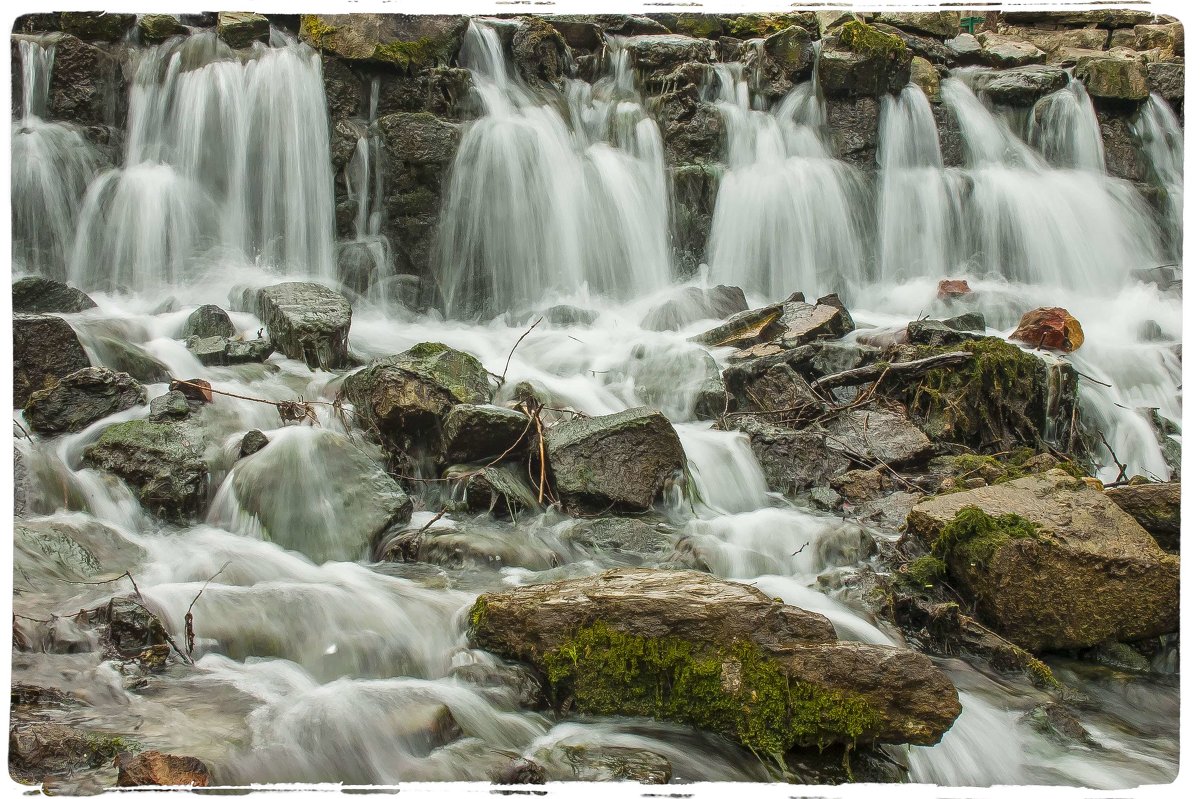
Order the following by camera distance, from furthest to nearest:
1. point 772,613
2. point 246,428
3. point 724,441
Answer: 1. point 724,441
2. point 246,428
3. point 772,613

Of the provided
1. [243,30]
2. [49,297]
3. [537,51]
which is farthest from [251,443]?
[537,51]

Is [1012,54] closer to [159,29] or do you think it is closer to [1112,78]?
[1112,78]

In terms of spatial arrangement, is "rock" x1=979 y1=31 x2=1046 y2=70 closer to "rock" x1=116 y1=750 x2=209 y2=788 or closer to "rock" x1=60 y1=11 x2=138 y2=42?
"rock" x1=60 y1=11 x2=138 y2=42

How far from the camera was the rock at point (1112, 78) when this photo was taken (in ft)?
32.2

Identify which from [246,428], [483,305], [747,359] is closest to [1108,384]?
[747,359]

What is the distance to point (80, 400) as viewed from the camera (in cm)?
524

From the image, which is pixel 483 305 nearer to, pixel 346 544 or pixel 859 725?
pixel 346 544

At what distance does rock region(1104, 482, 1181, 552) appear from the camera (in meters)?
4.48

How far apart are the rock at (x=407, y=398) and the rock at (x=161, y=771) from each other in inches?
111

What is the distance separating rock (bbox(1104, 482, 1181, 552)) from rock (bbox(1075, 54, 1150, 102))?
266 inches

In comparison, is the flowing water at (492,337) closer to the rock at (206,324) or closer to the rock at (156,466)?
the rock at (156,466)

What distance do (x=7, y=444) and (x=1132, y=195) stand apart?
986 cm

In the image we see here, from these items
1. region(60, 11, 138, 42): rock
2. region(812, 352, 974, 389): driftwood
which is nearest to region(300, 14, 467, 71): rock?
region(60, 11, 138, 42): rock

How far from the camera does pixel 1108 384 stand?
23.6 ft
